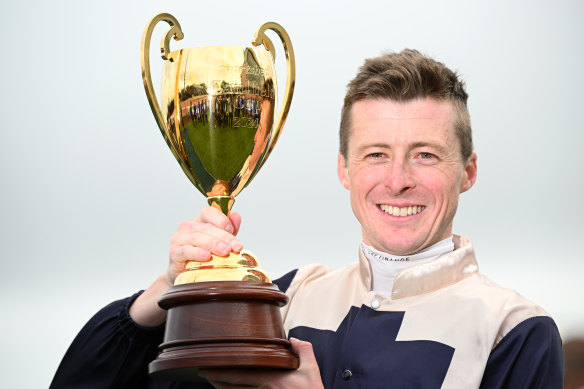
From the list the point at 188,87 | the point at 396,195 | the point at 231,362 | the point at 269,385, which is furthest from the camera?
the point at 396,195

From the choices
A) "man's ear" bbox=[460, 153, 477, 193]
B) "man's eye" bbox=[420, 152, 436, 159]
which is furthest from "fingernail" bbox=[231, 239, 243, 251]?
"man's ear" bbox=[460, 153, 477, 193]

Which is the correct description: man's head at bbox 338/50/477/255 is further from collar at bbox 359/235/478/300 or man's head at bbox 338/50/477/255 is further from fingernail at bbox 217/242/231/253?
fingernail at bbox 217/242/231/253

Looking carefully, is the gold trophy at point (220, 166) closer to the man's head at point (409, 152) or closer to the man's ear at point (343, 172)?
the man's head at point (409, 152)

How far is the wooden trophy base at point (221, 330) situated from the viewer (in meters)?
1.67

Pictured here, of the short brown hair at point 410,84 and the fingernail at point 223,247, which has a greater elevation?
the short brown hair at point 410,84

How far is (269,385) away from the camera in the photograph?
5.83ft

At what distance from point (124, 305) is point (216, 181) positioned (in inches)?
20.1

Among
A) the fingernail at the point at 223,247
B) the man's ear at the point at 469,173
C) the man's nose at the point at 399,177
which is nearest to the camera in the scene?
the fingernail at the point at 223,247

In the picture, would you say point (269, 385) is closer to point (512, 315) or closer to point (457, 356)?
point (457, 356)

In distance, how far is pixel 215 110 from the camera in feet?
6.18

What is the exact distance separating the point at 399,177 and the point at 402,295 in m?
0.31

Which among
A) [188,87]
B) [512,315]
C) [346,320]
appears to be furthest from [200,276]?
[512,315]

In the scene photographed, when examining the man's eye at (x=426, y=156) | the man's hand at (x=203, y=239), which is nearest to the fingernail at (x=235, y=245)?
the man's hand at (x=203, y=239)

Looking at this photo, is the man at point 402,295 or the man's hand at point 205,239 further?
the man at point 402,295
